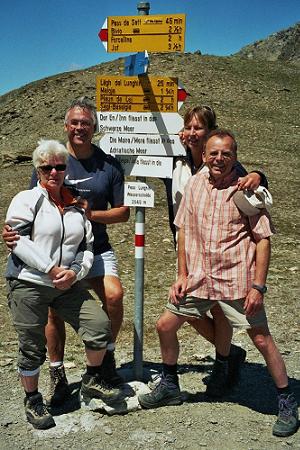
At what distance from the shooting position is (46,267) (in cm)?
431

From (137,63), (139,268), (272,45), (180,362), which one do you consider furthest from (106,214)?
(272,45)

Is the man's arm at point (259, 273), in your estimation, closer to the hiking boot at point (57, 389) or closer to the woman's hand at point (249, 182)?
the woman's hand at point (249, 182)

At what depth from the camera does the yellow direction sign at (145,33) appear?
4.85 metres

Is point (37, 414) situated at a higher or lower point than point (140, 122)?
lower

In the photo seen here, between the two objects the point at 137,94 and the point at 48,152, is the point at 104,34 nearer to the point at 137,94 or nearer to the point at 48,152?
the point at 137,94

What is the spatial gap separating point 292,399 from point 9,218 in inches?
103

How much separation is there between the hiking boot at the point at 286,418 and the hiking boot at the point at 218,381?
77cm

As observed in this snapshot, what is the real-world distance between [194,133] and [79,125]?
957 mm

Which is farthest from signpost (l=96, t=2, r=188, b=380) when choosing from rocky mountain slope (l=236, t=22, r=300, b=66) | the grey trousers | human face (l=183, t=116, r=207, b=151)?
rocky mountain slope (l=236, t=22, r=300, b=66)

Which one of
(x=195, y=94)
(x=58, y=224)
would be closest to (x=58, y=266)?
(x=58, y=224)

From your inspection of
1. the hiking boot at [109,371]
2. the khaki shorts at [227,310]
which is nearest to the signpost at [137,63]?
the khaki shorts at [227,310]

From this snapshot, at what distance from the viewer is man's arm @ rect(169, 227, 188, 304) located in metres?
4.68

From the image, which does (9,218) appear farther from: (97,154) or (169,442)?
(169,442)

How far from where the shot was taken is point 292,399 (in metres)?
4.62
